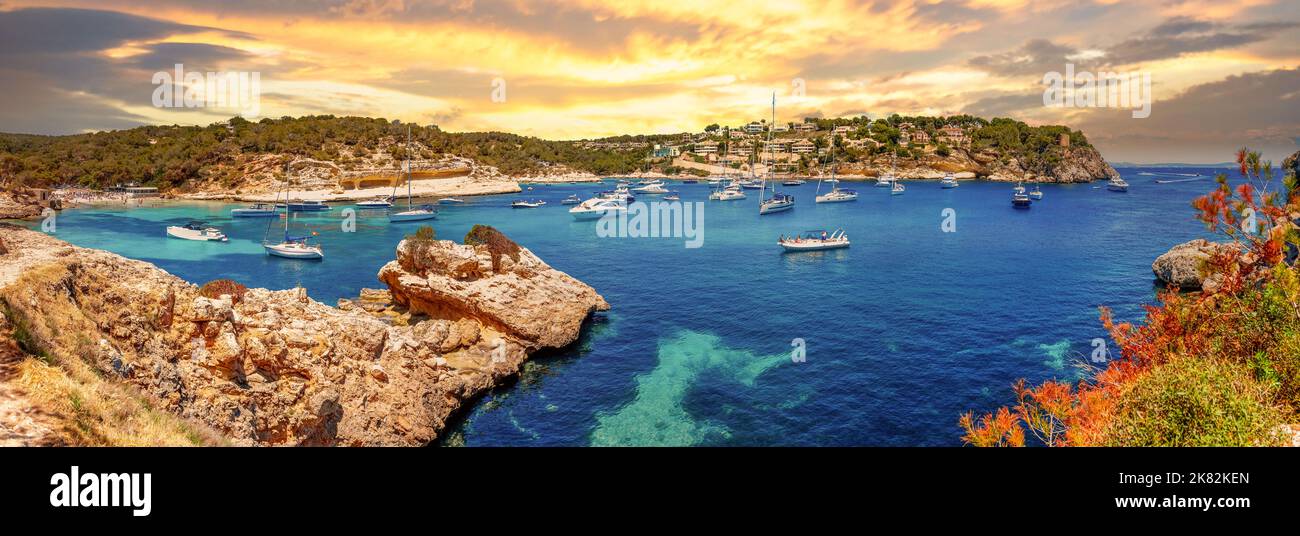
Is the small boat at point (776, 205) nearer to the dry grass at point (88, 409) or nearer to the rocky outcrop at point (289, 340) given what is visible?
the rocky outcrop at point (289, 340)

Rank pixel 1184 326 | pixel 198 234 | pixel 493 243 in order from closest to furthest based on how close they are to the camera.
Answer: pixel 1184 326, pixel 493 243, pixel 198 234

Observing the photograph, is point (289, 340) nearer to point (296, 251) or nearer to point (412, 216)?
point (296, 251)

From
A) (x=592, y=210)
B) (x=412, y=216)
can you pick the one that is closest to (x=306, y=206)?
(x=412, y=216)

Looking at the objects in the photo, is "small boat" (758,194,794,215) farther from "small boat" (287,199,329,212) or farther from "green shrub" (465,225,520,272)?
"small boat" (287,199,329,212)

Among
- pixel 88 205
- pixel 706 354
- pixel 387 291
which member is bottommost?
pixel 706 354
